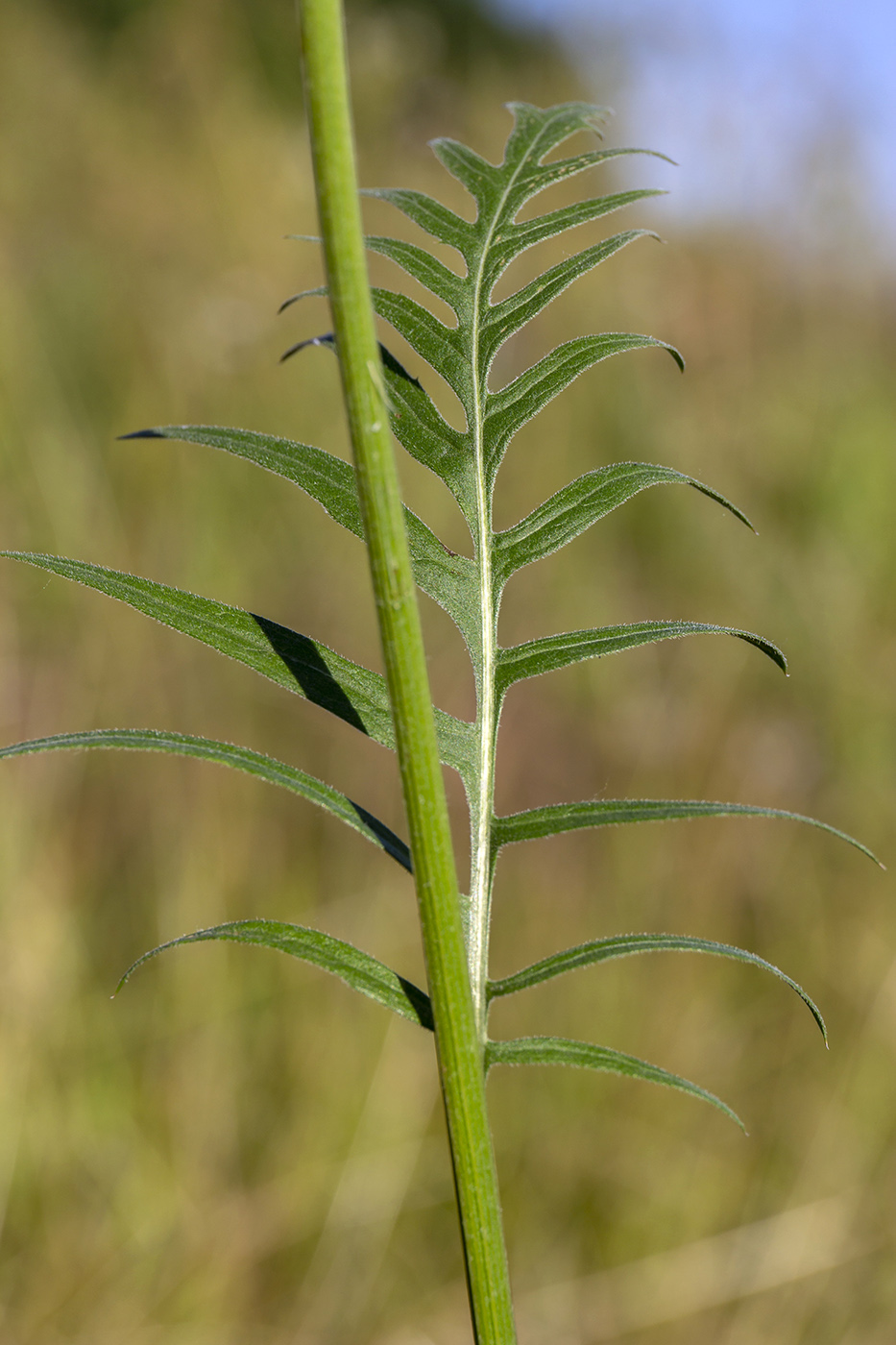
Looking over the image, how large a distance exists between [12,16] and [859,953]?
4.65 m

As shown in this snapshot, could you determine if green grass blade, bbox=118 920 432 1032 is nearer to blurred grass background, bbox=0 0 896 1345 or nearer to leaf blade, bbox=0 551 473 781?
leaf blade, bbox=0 551 473 781

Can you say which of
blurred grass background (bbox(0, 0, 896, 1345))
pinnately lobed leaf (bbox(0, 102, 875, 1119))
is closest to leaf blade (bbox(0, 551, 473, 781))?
pinnately lobed leaf (bbox(0, 102, 875, 1119))

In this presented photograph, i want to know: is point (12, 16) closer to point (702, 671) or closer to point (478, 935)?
point (702, 671)

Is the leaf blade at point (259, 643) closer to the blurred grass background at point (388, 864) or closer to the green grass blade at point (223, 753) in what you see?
the green grass blade at point (223, 753)

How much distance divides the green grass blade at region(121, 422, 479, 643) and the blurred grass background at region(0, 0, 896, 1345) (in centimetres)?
89

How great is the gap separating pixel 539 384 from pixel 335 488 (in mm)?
88

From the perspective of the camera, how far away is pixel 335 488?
1.22ft

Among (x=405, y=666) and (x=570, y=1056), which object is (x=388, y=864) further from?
(x=405, y=666)

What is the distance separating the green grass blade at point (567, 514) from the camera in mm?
388

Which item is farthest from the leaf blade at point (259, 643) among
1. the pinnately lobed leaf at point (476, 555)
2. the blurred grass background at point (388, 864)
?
the blurred grass background at point (388, 864)

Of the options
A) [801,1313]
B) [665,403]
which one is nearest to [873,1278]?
[801,1313]

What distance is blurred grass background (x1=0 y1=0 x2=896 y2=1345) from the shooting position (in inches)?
64.4

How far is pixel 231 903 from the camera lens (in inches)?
75.2

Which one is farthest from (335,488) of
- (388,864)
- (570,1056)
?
(388,864)
